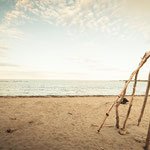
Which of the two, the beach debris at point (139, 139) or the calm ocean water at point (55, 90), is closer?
the beach debris at point (139, 139)

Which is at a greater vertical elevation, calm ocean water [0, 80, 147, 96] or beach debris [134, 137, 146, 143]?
beach debris [134, 137, 146, 143]

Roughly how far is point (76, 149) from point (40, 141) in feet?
4.86

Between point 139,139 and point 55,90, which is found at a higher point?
point 139,139

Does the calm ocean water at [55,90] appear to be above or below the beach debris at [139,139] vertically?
below

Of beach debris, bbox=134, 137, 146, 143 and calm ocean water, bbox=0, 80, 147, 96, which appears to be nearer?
beach debris, bbox=134, 137, 146, 143

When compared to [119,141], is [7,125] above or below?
below

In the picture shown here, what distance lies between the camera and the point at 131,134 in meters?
5.07

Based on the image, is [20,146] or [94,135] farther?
[94,135]

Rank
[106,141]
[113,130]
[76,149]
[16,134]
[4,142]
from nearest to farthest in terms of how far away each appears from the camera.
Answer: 1. [76,149]
2. [4,142]
3. [106,141]
4. [16,134]
5. [113,130]

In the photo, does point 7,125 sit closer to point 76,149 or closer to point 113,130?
point 76,149

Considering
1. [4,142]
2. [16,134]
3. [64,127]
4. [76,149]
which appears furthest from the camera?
[64,127]

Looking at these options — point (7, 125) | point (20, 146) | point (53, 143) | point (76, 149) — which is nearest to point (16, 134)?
point (20, 146)

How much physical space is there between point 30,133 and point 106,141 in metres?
3.33

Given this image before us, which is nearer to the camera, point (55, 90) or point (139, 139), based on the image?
point (139, 139)
